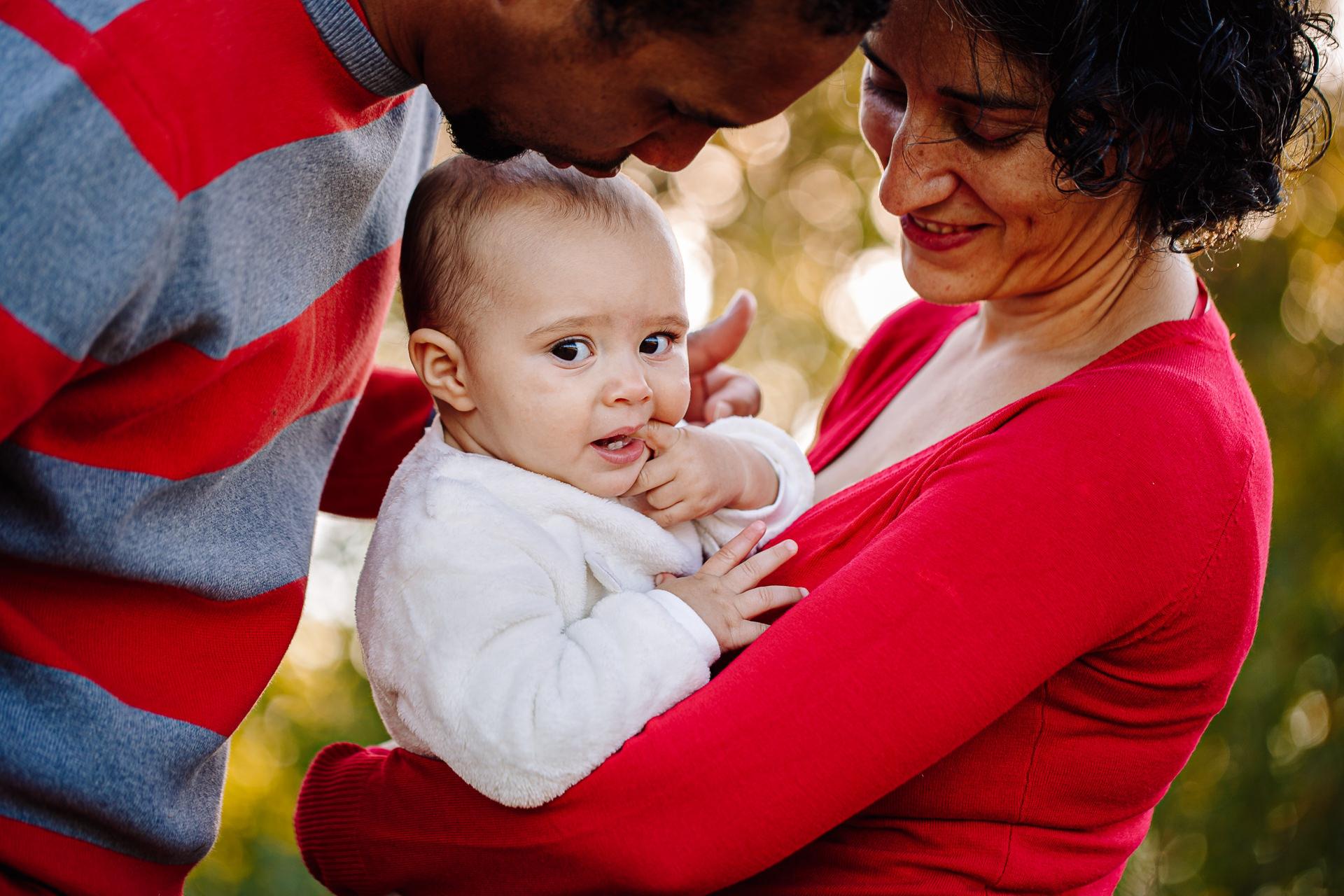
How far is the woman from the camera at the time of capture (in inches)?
44.7

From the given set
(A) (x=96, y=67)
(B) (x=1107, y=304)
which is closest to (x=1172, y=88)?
(B) (x=1107, y=304)

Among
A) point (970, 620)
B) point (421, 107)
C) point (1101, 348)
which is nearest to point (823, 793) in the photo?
point (970, 620)

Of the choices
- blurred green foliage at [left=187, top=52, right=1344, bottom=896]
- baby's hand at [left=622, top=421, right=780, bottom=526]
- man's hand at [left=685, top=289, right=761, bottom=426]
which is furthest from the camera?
blurred green foliage at [left=187, top=52, right=1344, bottom=896]

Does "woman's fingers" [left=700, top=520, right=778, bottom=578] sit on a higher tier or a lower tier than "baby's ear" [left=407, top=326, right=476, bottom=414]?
lower

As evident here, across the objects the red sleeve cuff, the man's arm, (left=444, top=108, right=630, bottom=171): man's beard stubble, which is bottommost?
the red sleeve cuff

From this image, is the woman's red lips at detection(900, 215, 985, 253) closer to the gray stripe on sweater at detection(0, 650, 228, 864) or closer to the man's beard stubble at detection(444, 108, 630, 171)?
the man's beard stubble at detection(444, 108, 630, 171)

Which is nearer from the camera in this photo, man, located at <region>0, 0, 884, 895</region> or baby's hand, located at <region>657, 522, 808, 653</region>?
man, located at <region>0, 0, 884, 895</region>

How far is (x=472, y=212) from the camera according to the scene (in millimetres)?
1374

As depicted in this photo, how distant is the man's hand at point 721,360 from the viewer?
1900 mm

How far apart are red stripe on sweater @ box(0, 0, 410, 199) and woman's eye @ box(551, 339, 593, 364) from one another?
1.27 ft

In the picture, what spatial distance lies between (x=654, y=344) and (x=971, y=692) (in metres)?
0.63

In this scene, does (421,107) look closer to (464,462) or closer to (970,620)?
(464,462)

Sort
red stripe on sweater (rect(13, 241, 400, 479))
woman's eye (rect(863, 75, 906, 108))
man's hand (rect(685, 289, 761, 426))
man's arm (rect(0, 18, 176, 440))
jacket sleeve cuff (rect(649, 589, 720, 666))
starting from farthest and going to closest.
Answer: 1. man's hand (rect(685, 289, 761, 426))
2. woman's eye (rect(863, 75, 906, 108))
3. jacket sleeve cuff (rect(649, 589, 720, 666))
4. red stripe on sweater (rect(13, 241, 400, 479))
5. man's arm (rect(0, 18, 176, 440))

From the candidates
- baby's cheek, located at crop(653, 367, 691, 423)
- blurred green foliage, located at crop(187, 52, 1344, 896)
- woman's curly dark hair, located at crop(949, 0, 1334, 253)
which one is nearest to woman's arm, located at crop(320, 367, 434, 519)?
baby's cheek, located at crop(653, 367, 691, 423)
